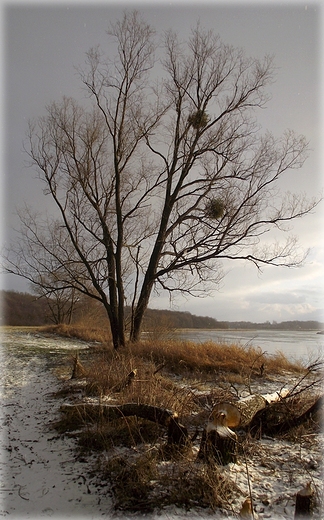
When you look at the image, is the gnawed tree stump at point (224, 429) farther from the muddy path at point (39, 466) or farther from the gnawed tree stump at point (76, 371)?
the gnawed tree stump at point (76, 371)

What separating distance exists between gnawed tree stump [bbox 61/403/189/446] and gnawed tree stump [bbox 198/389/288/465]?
0.40 metres

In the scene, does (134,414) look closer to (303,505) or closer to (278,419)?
(278,419)

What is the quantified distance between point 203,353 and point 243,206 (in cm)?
547

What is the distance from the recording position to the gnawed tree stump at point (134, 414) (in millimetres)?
5004

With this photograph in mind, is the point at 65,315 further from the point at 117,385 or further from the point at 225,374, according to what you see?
the point at 117,385

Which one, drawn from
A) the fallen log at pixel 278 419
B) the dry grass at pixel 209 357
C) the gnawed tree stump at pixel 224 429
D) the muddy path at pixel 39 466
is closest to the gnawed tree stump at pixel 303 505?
the gnawed tree stump at pixel 224 429

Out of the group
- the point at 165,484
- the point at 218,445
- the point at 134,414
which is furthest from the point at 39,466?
the point at 218,445

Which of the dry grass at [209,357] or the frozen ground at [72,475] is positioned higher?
the dry grass at [209,357]

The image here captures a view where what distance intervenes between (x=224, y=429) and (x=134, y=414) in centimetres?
142

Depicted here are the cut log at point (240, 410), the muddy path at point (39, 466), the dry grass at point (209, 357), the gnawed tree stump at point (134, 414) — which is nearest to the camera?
the muddy path at point (39, 466)

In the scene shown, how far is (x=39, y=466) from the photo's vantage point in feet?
16.0

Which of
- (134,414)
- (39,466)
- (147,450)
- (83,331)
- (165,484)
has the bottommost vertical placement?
(39,466)

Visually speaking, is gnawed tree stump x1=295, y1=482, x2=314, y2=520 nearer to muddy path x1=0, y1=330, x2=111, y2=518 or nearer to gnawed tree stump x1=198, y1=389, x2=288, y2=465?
gnawed tree stump x1=198, y1=389, x2=288, y2=465

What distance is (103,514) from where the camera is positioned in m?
3.78
